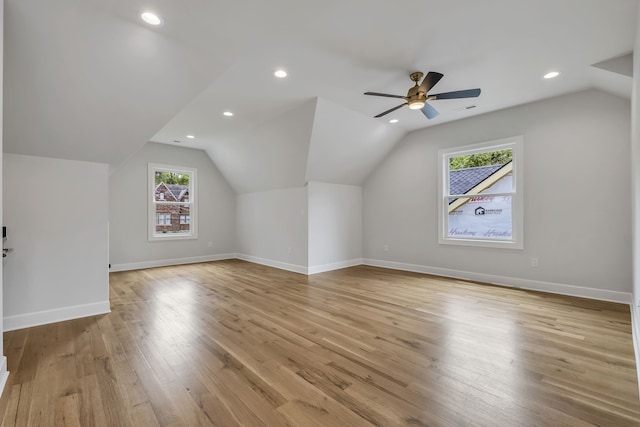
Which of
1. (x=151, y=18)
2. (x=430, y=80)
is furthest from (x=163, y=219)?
(x=430, y=80)

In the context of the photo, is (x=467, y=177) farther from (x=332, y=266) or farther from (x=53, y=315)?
(x=53, y=315)

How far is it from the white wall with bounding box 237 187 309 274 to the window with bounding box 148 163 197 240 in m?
1.17

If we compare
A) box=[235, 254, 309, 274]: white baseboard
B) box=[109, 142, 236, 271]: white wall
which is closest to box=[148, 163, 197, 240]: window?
box=[109, 142, 236, 271]: white wall

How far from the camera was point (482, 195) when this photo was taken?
15.6 ft

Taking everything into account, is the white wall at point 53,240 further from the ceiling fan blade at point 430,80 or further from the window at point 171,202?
the ceiling fan blade at point 430,80

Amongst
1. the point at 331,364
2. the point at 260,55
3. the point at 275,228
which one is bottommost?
the point at 331,364

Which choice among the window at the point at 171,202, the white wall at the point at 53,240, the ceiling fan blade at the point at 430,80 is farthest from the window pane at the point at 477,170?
the window at the point at 171,202

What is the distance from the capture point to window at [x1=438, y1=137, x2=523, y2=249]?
4395mm

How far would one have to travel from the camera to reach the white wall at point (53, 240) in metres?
2.82

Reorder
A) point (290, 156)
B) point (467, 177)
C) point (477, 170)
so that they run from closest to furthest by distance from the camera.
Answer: point (477, 170)
point (467, 177)
point (290, 156)

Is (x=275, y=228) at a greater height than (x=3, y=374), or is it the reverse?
(x=275, y=228)

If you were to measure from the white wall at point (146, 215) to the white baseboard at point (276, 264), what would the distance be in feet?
1.99

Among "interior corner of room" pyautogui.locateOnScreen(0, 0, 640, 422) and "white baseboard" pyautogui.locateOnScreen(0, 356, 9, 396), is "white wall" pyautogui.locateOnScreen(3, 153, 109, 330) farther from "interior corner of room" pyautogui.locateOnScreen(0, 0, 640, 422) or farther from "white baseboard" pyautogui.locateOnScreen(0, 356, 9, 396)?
"white baseboard" pyautogui.locateOnScreen(0, 356, 9, 396)

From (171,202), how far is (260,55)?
477 cm
